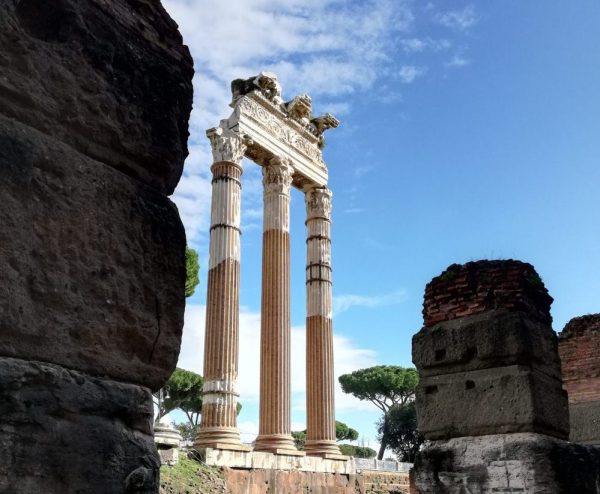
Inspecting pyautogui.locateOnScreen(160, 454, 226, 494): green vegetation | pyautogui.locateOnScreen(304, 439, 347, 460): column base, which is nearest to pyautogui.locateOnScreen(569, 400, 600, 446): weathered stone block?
pyautogui.locateOnScreen(160, 454, 226, 494): green vegetation

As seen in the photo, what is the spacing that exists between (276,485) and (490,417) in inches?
401

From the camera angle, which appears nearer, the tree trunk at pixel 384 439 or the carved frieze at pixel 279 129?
the carved frieze at pixel 279 129

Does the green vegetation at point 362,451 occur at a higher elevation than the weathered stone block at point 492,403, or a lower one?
higher

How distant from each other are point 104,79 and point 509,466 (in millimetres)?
3312

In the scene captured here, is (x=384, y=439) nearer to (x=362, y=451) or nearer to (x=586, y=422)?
(x=362, y=451)

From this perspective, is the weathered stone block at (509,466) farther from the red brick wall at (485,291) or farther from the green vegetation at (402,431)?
the green vegetation at (402,431)

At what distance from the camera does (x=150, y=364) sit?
5.80ft

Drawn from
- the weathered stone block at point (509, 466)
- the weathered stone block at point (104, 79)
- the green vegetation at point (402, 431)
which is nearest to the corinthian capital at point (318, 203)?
the weathered stone block at point (509, 466)

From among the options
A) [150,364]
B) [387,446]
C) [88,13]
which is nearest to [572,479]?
[150,364]

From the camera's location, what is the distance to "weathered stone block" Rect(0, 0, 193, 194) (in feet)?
5.24

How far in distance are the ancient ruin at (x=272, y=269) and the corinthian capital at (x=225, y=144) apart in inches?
0.9

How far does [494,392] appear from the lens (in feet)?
13.5

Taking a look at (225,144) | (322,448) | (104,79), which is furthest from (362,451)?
(104,79)

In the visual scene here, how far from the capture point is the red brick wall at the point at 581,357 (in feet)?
23.7
